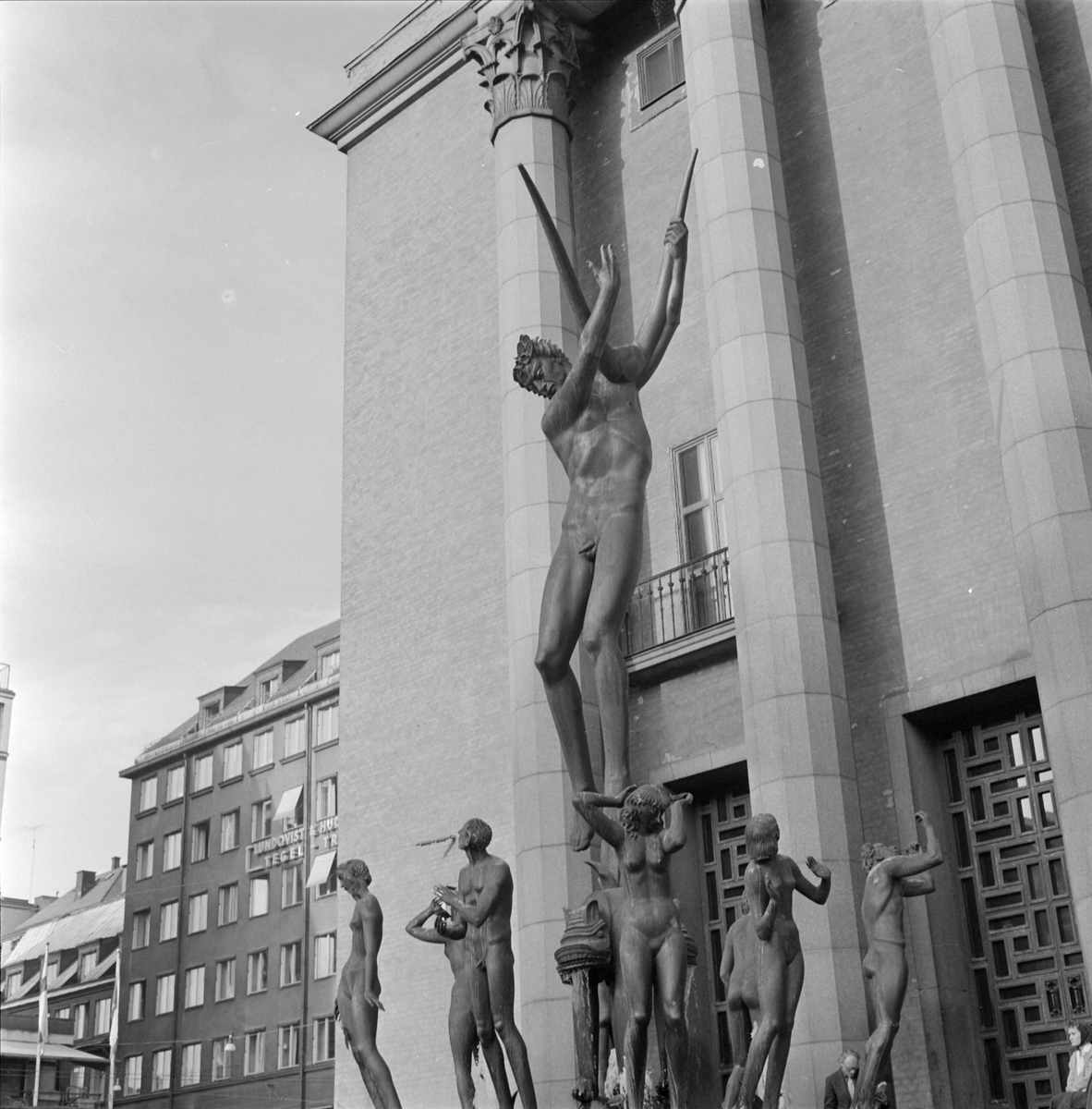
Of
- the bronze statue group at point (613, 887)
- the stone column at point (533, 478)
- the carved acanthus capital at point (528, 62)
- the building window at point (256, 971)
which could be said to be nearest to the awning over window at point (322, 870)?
the building window at point (256, 971)

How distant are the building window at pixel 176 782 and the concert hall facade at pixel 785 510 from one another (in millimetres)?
43682

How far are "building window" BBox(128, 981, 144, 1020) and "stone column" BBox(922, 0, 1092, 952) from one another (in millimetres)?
54750

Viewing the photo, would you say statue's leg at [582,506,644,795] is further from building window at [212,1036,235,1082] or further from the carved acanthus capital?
building window at [212,1036,235,1082]

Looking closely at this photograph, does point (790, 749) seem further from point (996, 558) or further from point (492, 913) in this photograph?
point (492, 913)

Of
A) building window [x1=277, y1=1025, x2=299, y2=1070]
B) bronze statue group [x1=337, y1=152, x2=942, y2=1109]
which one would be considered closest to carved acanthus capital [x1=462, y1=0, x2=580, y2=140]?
bronze statue group [x1=337, y1=152, x2=942, y2=1109]

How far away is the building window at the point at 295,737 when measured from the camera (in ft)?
201

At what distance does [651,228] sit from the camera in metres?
23.4

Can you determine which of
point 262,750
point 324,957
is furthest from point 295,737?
point 324,957

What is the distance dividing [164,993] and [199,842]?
20.7 ft

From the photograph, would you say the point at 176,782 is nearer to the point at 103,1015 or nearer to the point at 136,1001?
the point at 136,1001

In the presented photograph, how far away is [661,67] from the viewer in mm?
24375

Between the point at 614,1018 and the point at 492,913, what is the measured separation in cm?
196

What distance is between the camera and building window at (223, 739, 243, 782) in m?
64.2

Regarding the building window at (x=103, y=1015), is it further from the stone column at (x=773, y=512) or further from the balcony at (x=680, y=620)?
the stone column at (x=773, y=512)
